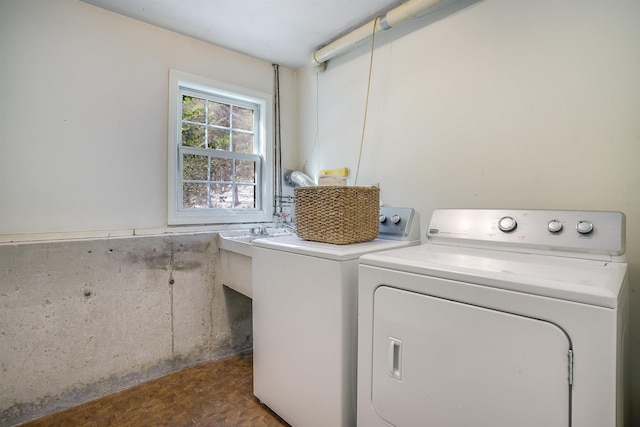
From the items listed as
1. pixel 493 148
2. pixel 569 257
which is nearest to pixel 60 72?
pixel 493 148

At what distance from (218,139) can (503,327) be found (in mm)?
2342

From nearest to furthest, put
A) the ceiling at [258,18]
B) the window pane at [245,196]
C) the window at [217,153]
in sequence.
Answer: the ceiling at [258,18] < the window at [217,153] < the window pane at [245,196]

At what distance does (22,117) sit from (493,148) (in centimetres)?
259

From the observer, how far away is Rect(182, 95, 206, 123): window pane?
7.61 feet

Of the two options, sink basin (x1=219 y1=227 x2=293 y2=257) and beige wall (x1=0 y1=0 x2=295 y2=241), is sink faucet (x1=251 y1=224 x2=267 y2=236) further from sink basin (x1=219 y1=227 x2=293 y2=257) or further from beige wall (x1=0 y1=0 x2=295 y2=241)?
beige wall (x1=0 y1=0 x2=295 y2=241)

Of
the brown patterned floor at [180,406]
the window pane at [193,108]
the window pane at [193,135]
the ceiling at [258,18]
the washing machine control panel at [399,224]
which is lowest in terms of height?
the brown patterned floor at [180,406]

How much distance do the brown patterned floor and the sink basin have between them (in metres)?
0.84

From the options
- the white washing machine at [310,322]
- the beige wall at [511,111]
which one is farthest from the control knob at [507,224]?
the white washing machine at [310,322]

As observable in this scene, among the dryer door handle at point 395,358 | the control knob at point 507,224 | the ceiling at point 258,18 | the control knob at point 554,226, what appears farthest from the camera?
the ceiling at point 258,18

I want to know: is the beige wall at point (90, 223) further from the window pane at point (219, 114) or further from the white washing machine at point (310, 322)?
the white washing machine at point (310, 322)

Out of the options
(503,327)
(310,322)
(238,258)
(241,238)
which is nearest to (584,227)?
(503,327)

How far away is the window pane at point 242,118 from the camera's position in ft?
8.52

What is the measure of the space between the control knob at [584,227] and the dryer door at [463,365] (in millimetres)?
557

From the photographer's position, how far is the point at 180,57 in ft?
7.25
